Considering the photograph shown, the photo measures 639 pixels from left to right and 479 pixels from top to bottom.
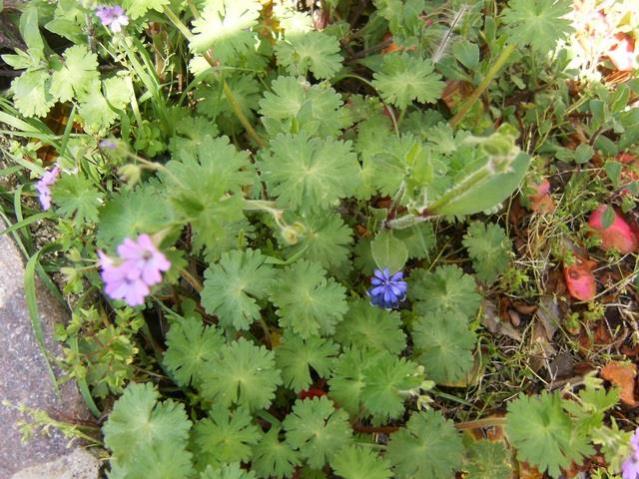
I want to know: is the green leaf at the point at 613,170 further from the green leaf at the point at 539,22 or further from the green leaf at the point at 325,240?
the green leaf at the point at 325,240

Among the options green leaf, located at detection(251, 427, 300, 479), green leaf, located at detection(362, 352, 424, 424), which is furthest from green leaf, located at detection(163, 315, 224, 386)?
green leaf, located at detection(362, 352, 424, 424)

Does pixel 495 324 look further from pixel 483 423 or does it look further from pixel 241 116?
pixel 241 116

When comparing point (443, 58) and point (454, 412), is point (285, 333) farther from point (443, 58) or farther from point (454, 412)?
point (443, 58)

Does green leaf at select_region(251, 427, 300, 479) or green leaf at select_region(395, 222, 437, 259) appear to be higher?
green leaf at select_region(395, 222, 437, 259)

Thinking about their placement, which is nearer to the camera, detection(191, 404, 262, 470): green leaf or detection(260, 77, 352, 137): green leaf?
detection(191, 404, 262, 470): green leaf

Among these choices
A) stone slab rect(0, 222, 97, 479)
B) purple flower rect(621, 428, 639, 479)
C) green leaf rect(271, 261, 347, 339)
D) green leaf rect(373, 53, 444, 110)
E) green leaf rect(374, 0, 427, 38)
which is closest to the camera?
purple flower rect(621, 428, 639, 479)

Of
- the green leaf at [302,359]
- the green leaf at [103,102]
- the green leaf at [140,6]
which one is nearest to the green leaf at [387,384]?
the green leaf at [302,359]

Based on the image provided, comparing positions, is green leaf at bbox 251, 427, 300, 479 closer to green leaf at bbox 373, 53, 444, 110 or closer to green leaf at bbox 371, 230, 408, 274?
green leaf at bbox 371, 230, 408, 274

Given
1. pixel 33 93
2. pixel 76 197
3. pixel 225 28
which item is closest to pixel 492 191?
pixel 225 28
